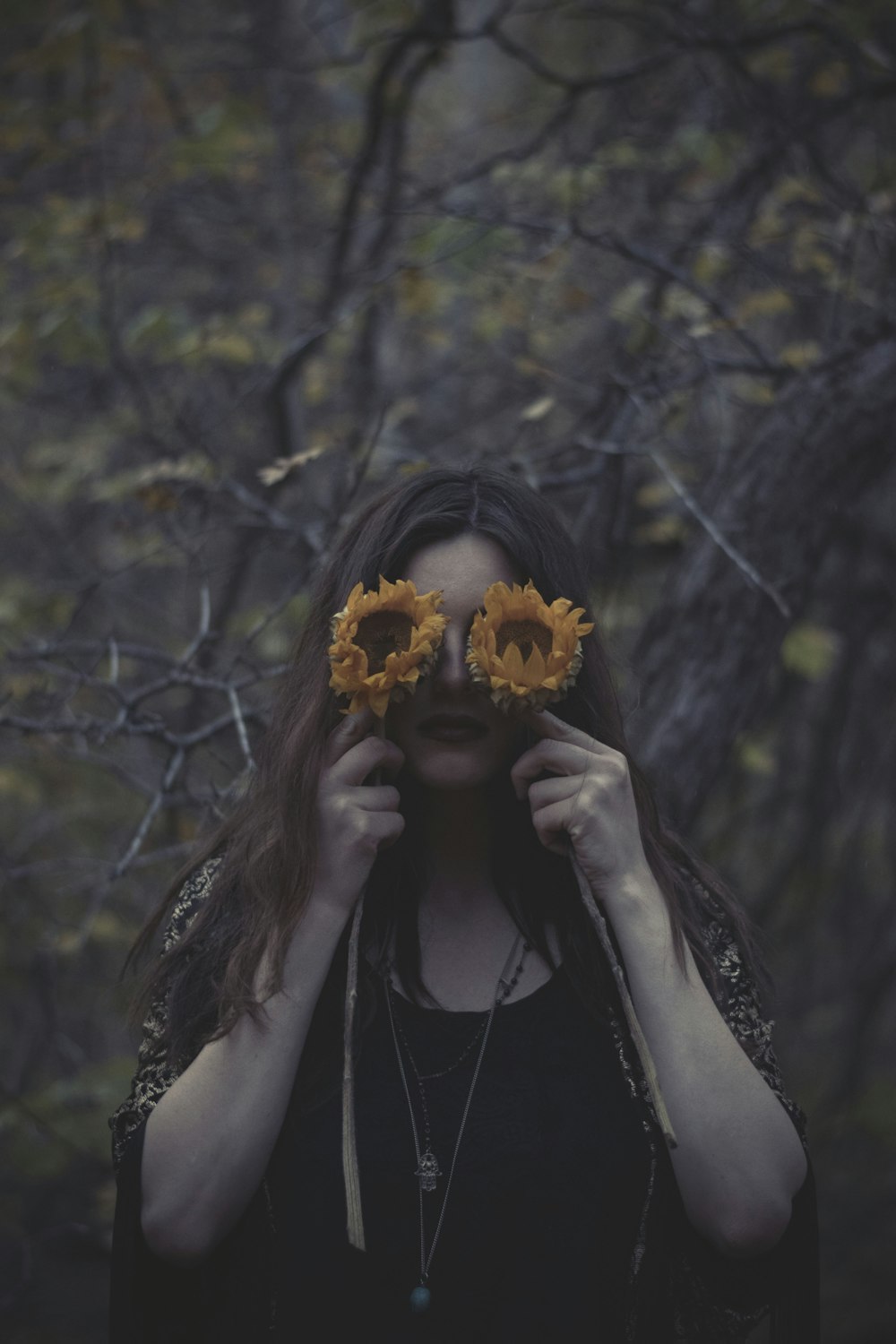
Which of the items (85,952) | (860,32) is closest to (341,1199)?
(860,32)

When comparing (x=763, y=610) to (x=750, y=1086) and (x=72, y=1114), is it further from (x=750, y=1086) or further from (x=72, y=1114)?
(x=72, y=1114)

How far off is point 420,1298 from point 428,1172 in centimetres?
15

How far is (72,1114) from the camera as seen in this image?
3547mm

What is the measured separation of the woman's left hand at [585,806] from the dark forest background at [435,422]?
0.80 meters

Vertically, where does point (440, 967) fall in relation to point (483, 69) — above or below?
below

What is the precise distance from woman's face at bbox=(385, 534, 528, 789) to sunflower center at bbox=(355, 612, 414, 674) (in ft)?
0.17

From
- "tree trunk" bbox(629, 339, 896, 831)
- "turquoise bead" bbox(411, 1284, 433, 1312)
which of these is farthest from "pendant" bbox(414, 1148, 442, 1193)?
"tree trunk" bbox(629, 339, 896, 831)

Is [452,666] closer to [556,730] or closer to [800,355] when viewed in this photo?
[556,730]

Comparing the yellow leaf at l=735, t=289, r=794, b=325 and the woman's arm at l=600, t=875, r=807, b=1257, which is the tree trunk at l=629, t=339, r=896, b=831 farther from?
the woman's arm at l=600, t=875, r=807, b=1257

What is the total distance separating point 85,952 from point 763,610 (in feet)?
11.7

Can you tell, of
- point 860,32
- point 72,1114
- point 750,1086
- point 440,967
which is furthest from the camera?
point 72,1114

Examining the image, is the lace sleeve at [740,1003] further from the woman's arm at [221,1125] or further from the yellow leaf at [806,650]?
the yellow leaf at [806,650]

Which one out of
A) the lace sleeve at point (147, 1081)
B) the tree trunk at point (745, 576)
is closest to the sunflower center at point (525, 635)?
the lace sleeve at point (147, 1081)

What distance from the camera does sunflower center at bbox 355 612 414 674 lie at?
1511mm
